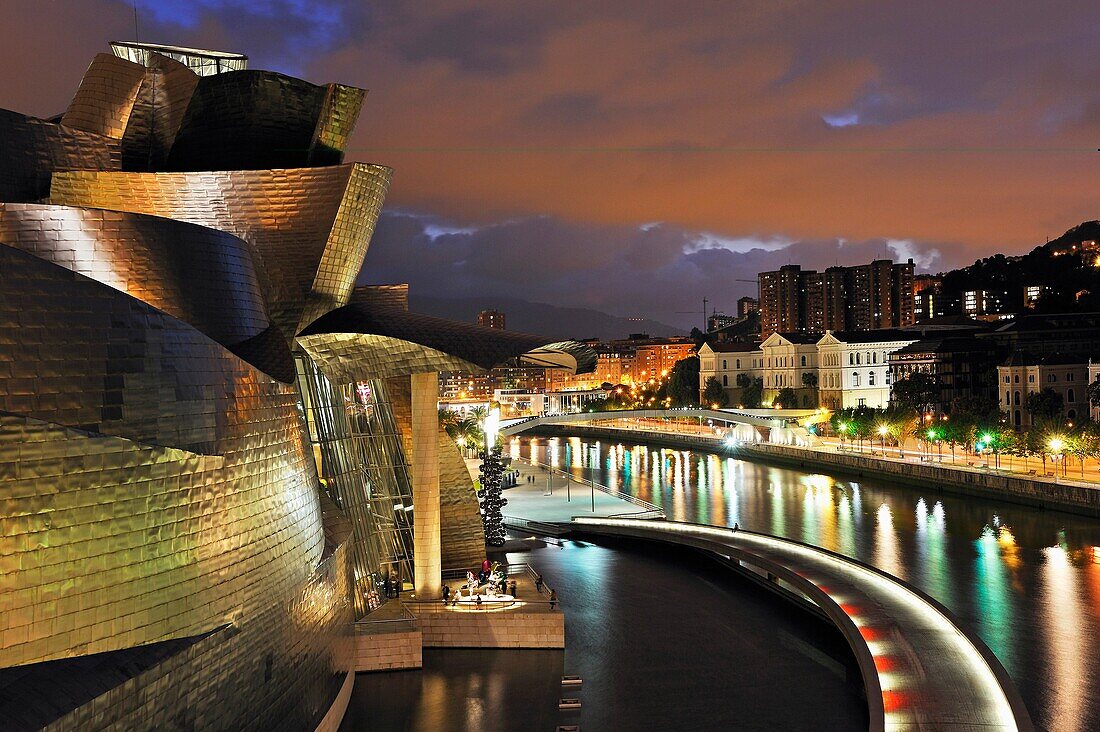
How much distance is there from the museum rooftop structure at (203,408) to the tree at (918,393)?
182 ft

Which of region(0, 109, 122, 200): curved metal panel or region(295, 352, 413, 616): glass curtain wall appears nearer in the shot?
region(0, 109, 122, 200): curved metal panel

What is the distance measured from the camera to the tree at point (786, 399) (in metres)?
92.1

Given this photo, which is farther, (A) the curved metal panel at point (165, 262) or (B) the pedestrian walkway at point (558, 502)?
(B) the pedestrian walkway at point (558, 502)

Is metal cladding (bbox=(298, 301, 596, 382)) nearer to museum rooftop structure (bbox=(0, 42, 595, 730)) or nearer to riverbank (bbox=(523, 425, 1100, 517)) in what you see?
museum rooftop structure (bbox=(0, 42, 595, 730))

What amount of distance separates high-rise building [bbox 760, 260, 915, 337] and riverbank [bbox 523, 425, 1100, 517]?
90944 millimetres

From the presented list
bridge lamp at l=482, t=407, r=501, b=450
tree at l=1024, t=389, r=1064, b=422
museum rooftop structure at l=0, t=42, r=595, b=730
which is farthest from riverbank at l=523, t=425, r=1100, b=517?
museum rooftop structure at l=0, t=42, r=595, b=730

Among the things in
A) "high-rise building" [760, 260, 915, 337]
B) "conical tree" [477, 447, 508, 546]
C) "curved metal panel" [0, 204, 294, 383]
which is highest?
"high-rise building" [760, 260, 915, 337]

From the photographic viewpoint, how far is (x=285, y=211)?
18359 millimetres

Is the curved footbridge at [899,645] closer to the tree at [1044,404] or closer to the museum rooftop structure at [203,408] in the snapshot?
the museum rooftop structure at [203,408]

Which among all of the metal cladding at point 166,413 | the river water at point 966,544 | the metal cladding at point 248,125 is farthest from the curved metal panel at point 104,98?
the river water at point 966,544

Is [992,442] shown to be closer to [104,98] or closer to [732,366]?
[104,98]

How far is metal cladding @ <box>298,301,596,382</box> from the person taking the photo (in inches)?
713

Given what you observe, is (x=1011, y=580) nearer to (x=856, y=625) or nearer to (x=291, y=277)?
(x=856, y=625)

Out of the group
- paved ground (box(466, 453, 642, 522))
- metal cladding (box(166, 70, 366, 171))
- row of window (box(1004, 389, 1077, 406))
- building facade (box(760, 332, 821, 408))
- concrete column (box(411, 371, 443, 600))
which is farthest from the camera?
building facade (box(760, 332, 821, 408))
